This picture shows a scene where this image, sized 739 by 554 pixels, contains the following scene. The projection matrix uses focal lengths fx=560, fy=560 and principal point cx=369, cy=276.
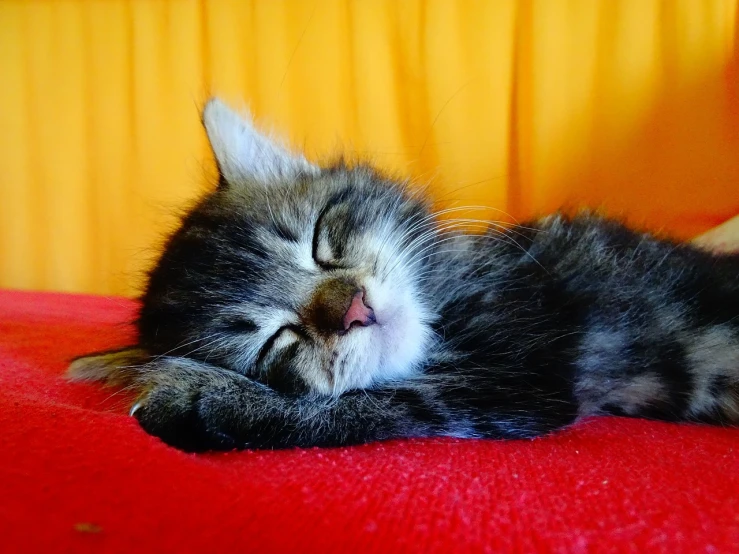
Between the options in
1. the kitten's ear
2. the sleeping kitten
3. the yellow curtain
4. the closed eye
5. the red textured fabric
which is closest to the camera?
the red textured fabric

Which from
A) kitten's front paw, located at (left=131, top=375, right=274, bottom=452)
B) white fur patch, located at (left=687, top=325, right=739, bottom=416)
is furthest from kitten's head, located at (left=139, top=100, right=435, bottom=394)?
white fur patch, located at (left=687, top=325, right=739, bottom=416)

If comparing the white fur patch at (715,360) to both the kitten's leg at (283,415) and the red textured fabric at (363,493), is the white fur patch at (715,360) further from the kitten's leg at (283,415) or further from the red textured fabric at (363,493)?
the kitten's leg at (283,415)

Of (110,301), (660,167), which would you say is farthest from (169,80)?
(660,167)

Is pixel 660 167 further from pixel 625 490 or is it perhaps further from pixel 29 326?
pixel 29 326

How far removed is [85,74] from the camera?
2609mm

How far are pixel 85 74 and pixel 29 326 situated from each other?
1453 mm

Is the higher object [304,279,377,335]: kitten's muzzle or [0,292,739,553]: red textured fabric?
[304,279,377,335]: kitten's muzzle

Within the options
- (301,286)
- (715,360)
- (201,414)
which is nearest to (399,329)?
(301,286)

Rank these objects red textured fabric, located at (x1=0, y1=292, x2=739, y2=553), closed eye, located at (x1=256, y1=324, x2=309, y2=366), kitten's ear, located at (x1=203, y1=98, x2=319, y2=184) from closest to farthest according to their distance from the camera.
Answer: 1. red textured fabric, located at (x1=0, y1=292, x2=739, y2=553)
2. closed eye, located at (x1=256, y1=324, x2=309, y2=366)
3. kitten's ear, located at (x1=203, y1=98, x2=319, y2=184)

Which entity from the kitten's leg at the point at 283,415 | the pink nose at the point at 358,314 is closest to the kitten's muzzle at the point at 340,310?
the pink nose at the point at 358,314

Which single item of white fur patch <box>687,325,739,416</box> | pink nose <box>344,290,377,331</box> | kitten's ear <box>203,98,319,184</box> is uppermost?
kitten's ear <box>203,98,319,184</box>

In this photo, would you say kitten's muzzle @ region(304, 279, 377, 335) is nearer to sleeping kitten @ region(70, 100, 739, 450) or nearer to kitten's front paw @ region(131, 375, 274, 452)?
sleeping kitten @ region(70, 100, 739, 450)

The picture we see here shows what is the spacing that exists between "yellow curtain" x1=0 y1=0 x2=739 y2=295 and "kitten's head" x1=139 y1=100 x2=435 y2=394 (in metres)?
0.32

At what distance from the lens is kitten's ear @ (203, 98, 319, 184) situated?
1279mm
